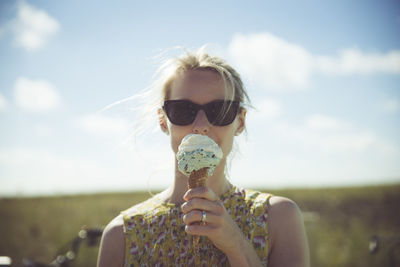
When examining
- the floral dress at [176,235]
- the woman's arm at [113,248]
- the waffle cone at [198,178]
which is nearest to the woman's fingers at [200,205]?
the waffle cone at [198,178]

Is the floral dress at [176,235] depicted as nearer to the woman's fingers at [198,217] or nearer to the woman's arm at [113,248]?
the woman's arm at [113,248]

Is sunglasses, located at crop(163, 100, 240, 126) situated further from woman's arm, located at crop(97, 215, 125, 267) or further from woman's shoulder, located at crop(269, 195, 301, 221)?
woman's arm, located at crop(97, 215, 125, 267)

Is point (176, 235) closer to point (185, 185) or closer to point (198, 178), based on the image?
point (185, 185)

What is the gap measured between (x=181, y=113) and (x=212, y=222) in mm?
865

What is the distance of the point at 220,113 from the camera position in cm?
209

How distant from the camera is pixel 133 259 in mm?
2047

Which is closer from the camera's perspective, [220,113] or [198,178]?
[198,178]

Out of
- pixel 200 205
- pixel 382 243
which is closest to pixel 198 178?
pixel 200 205

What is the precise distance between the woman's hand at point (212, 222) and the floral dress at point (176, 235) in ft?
1.19

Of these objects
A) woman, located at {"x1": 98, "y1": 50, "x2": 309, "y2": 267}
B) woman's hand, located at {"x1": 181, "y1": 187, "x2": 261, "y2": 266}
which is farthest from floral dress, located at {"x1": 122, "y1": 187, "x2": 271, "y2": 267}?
woman's hand, located at {"x1": 181, "y1": 187, "x2": 261, "y2": 266}

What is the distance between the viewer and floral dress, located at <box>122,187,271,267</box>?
6.64 ft

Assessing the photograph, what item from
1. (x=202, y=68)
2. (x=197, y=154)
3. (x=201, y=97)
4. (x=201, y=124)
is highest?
(x=202, y=68)

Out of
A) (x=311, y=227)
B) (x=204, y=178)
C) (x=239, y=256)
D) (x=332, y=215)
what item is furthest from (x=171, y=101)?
(x=332, y=215)

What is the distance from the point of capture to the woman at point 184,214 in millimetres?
2021
